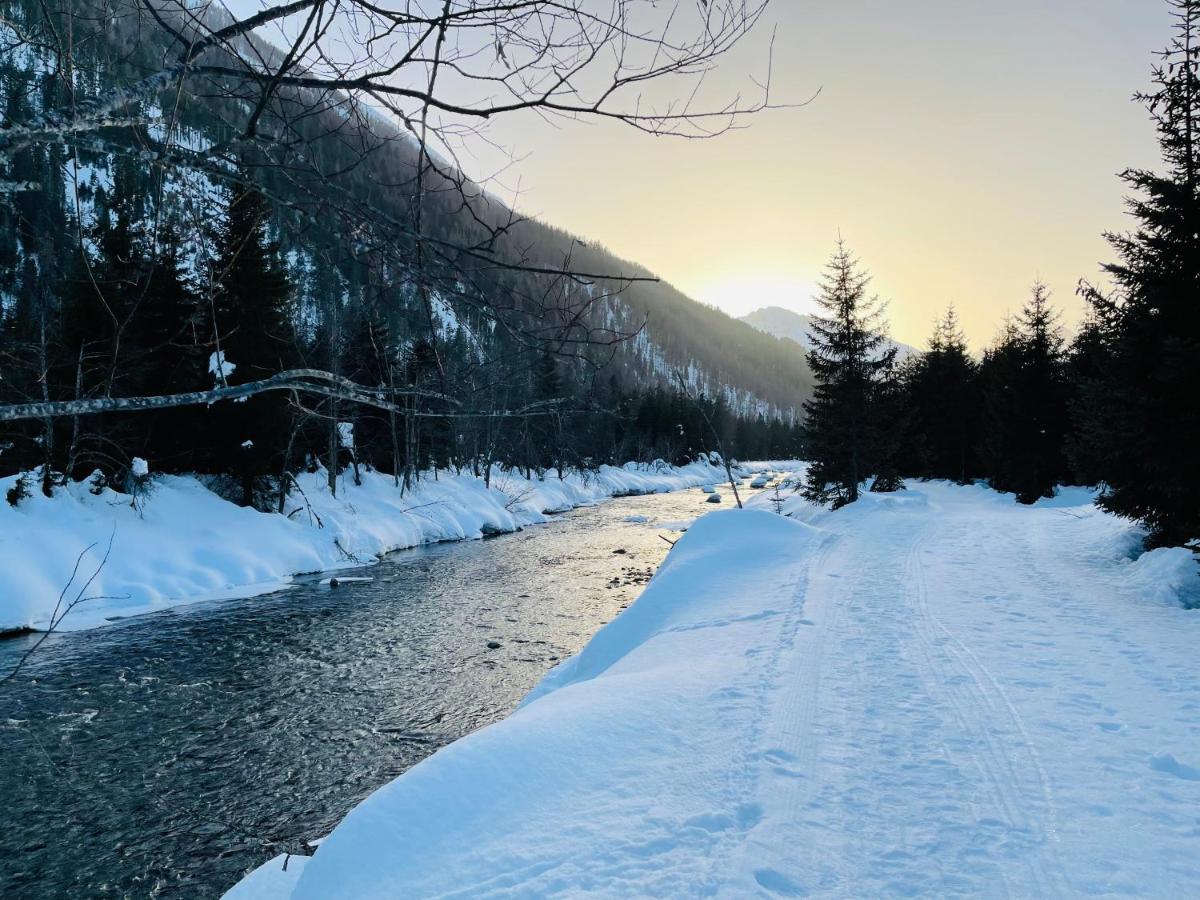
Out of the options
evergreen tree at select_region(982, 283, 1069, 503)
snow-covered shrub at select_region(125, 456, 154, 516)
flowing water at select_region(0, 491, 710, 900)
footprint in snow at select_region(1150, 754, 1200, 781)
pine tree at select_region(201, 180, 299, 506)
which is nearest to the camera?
footprint in snow at select_region(1150, 754, 1200, 781)

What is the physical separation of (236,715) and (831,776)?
730 centimetres

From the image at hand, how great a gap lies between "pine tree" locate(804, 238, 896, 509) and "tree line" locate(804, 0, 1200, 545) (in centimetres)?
5

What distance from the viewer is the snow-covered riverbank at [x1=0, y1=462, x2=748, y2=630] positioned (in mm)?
11758

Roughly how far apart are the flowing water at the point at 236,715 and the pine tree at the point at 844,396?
12.2 meters

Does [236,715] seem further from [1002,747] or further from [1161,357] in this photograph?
[1161,357]

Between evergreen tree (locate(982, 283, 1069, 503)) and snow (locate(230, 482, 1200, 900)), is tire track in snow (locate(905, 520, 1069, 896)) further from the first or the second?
evergreen tree (locate(982, 283, 1069, 503))

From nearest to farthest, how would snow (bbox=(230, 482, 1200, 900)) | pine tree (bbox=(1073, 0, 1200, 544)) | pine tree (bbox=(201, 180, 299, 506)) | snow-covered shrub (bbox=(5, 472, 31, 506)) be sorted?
snow (bbox=(230, 482, 1200, 900))
pine tree (bbox=(1073, 0, 1200, 544))
snow-covered shrub (bbox=(5, 472, 31, 506))
pine tree (bbox=(201, 180, 299, 506))

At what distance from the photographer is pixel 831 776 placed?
3650mm

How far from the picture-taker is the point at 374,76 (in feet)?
6.18

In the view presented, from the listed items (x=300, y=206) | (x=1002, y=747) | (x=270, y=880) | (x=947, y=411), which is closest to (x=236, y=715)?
(x=270, y=880)

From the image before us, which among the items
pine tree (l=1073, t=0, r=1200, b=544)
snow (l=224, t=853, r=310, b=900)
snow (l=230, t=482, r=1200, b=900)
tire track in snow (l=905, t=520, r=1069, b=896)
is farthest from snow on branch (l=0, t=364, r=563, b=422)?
pine tree (l=1073, t=0, r=1200, b=544)

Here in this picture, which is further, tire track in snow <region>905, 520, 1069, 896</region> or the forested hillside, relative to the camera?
tire track in snow <region>905, 520, 1069, 896</region>

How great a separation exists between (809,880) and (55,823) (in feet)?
21.7

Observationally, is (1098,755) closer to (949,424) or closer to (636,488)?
(949,424)
